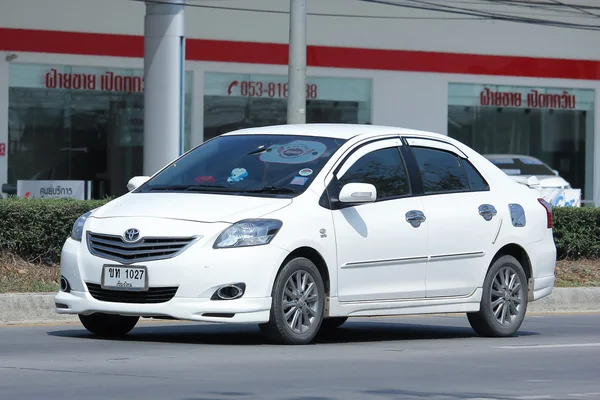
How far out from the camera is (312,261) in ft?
33.8

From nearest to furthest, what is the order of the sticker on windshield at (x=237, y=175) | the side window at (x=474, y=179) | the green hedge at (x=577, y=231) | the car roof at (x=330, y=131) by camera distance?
the sticker on windshield at (x=237, y=175) → the car roof at (x=330, y=131) → the side window at (x=474, y=179) → the green hedge at (x=577, y=231)

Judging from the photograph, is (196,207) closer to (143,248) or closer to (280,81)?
(143,248)

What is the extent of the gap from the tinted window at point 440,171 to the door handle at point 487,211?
0.71 ft

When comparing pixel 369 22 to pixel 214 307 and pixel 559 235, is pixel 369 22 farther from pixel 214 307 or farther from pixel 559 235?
pixel 214 307

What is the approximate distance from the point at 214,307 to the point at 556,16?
24.7 m

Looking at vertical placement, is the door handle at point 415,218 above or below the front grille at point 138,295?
above

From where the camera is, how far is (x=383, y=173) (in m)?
11.1

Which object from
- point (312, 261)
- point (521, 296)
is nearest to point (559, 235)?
point (521, 296)

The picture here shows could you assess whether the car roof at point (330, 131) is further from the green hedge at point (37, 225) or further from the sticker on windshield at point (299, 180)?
the green hedge at point (37, 225)

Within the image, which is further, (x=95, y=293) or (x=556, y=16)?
(x=556, y=16)

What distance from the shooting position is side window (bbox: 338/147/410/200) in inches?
426

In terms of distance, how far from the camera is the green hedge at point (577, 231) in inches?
701

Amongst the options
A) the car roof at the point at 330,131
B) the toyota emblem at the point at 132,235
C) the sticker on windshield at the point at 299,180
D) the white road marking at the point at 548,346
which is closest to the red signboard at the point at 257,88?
the car roof at the point at 330,131

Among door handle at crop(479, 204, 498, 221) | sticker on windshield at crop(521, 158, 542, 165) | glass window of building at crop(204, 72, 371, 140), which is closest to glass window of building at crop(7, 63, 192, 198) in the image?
glass window of building at crop(204, 72, 371, 140)
